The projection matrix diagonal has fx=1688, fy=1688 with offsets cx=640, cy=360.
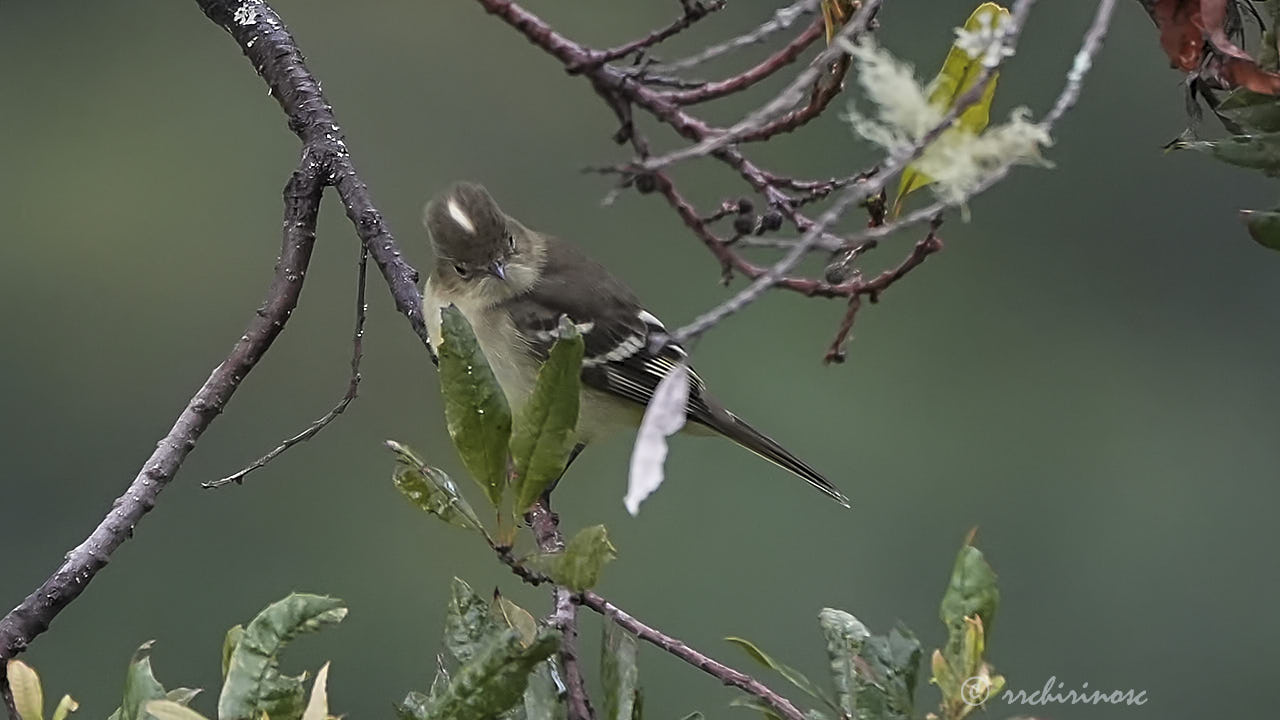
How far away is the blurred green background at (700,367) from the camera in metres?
9.58

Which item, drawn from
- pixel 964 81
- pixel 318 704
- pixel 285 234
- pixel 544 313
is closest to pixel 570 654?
pixel 318 704

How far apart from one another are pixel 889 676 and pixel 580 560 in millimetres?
373

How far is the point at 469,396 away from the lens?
6.33ft

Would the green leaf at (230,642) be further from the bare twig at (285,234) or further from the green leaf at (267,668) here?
the bare twig at (285,234)

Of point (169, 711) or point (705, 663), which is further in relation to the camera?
point (705, 663)

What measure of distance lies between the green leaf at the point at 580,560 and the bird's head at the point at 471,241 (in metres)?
1.81

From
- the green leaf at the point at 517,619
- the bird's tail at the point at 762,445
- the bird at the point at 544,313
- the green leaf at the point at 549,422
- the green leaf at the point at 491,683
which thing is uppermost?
the bird at the point at 544,313

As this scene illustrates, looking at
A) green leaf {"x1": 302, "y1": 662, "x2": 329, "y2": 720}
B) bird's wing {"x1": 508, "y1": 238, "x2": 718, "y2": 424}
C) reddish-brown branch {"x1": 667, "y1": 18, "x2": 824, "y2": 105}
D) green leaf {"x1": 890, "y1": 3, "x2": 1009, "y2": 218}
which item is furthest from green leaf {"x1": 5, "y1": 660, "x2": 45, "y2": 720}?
bird's wing {"x1": 508, "y1": 238, "x2": 718, "y2": 424}

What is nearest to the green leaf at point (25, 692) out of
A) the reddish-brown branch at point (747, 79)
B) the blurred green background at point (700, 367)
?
the reddish-brown branch at point (747, 79)

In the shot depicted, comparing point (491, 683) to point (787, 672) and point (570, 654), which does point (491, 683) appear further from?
point (787, 672)

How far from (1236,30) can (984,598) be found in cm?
79

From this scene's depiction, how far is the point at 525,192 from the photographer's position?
1186cm

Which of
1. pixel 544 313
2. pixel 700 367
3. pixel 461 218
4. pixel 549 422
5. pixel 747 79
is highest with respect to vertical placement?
pixel 700 367

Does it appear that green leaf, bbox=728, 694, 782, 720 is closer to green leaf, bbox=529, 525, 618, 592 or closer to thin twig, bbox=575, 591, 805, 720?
thin twig, bbox=575, 591, 805, 720
